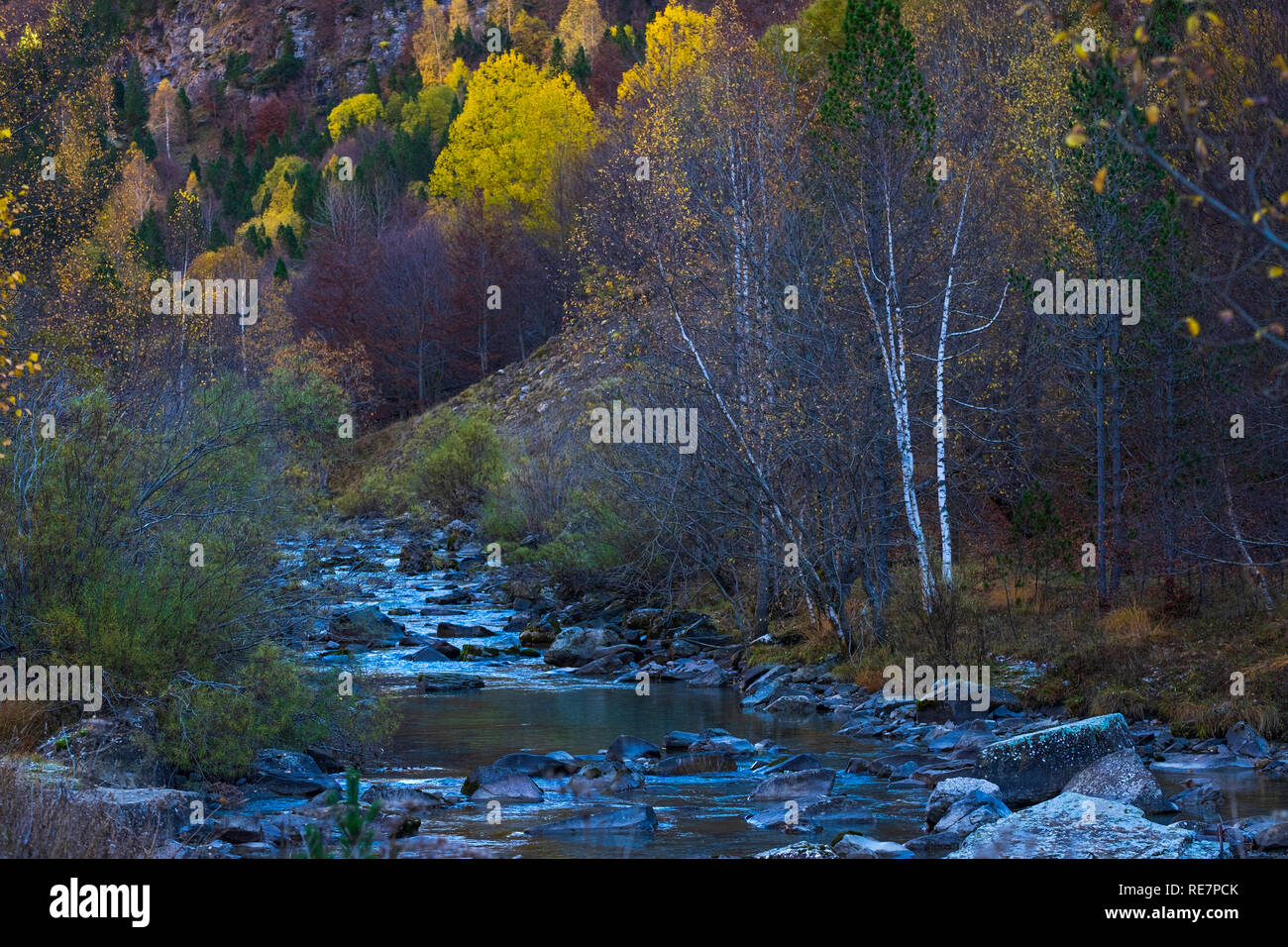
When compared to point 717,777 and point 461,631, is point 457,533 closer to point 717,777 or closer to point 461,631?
point 461,631

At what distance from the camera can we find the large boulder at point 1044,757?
11.7 m

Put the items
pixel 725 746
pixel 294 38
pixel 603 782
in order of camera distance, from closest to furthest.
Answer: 1. pixel 603 782
2. pixel 725 746
3. pixel 294 38

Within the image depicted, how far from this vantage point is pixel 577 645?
2169 cm

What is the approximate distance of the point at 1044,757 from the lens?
11.9 m

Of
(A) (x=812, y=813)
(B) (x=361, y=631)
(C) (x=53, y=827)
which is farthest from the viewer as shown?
(B) (x=361, y=631)

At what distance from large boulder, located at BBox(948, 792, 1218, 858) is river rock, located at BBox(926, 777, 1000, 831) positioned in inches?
33.4

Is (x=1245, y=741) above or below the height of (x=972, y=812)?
above

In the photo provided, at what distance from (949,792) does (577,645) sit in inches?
435

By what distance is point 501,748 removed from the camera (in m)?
14.8

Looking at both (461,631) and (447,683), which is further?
(461,631)

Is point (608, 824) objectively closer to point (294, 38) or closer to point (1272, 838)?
point (1272, 838)

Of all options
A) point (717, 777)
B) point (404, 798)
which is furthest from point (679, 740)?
point (404, 798)

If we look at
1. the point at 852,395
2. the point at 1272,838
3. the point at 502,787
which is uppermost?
the point at 852,395

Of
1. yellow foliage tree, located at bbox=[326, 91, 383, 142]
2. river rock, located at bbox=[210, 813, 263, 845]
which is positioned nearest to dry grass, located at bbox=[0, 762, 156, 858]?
river rock, located at bbox=[210, 813, 263, 845]
